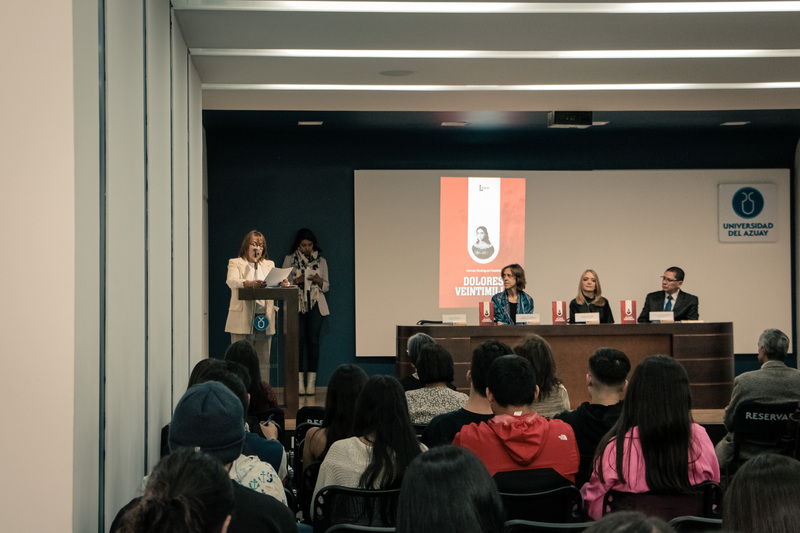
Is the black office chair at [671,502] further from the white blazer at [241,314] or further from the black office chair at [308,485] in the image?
the white blazer at [241,314]

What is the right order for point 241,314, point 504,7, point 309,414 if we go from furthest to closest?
point 241,314, point 504,7, point 309,414

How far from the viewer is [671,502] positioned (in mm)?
2861

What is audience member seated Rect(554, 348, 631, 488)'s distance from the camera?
11.2ft

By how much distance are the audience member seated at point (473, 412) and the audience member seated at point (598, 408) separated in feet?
1.26

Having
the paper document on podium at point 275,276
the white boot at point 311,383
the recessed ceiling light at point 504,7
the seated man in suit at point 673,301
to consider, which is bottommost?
the white boot at point 311,383

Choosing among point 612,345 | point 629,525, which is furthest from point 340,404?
point 612,345

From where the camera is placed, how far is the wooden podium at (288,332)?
6750mm

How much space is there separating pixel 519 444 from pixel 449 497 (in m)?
1.38

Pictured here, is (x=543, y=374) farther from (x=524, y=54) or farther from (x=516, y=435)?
(x=524, y=54)

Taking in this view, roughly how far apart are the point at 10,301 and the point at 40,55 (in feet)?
A: 2.34

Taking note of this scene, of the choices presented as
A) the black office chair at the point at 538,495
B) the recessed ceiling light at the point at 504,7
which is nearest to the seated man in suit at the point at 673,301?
the recessed ceiling light at the point at 504,7

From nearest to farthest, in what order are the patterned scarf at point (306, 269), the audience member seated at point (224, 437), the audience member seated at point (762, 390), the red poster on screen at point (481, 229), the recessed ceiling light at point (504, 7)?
the audience member seated at point (224, 437)
the audience member seated at point (762, 390)
the recessed ceiling light at point (504, 7)
the patterned scarf at point (306, 269)
the red poster on screen at point (481, 229)

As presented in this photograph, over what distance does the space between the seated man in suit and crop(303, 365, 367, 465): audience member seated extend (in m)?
5.63

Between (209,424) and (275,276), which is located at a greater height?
(275,276)
